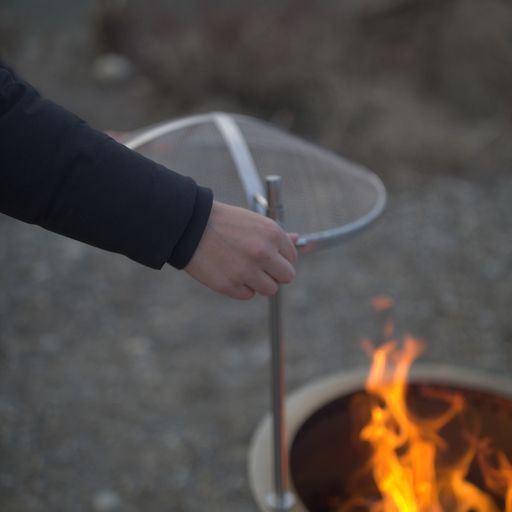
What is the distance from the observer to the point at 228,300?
3.07m

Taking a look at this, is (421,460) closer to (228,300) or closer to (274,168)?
(274,168)

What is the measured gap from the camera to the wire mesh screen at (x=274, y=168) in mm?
1364

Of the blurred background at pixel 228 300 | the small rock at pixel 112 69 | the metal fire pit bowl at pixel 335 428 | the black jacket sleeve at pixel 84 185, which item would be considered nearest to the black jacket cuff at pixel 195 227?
the black jacket sleeve at pixel 84 185

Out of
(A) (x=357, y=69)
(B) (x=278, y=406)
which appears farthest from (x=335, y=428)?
(A) (x=357, y=69)

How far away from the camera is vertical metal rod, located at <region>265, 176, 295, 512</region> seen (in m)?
1.36

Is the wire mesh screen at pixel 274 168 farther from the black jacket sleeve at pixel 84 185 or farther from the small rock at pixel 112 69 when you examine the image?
the small rock at pixel 112 69

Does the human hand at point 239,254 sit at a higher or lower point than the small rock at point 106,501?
higher

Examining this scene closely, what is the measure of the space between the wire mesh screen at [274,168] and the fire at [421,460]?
2.07ft

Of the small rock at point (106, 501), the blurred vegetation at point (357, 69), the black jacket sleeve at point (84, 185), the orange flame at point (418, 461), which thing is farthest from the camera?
the blurred vegetation at point (357, 69)

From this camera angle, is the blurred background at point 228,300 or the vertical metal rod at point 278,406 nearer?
the vertical metal rod at point 278,406

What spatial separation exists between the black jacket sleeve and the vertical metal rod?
31cm

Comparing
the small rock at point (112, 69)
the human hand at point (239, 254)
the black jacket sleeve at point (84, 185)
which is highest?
the black jacket sleeve at point (84, 185)

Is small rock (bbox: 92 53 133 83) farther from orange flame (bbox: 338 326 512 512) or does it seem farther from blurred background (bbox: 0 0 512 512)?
orange flame (bbox: 338 326 512 512)

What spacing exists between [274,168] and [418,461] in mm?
902
